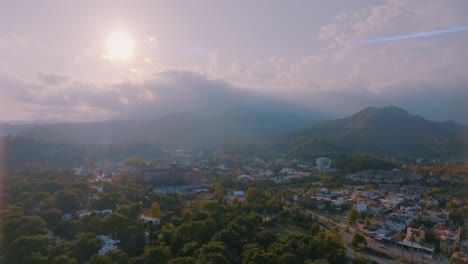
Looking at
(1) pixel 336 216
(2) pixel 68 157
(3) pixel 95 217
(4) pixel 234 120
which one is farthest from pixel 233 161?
(4) pixel 234 120

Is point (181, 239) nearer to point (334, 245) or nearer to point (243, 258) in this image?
point (243, 258)

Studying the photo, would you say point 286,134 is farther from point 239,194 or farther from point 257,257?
point 257,257

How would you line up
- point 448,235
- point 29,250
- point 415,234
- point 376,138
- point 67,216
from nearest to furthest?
point 29,250, point 448,235, point 415,234, point 67,216, point 376,138

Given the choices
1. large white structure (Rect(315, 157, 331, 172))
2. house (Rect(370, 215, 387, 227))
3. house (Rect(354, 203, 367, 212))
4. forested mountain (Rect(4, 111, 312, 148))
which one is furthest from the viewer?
forested mountain (Rect(4, 111, 312, 148))

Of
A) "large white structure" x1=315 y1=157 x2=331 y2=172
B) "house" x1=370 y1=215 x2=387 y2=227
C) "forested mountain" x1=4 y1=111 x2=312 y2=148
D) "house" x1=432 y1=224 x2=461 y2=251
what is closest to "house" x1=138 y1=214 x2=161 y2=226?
"house" x1=370 y1=215 x2=387 y2=227

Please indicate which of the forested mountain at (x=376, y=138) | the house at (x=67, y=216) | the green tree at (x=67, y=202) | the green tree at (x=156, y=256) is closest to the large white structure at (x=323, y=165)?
the forested mountain at (x=376, y=138)

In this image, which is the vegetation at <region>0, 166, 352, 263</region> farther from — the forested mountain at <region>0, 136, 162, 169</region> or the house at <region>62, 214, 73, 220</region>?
the forested mountain at <region>0, 136, 162, 169</region>

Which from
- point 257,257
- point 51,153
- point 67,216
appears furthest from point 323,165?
point 51,153

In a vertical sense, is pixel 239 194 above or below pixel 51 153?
below
